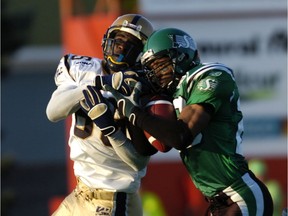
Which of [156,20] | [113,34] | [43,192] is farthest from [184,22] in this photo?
[43,192]

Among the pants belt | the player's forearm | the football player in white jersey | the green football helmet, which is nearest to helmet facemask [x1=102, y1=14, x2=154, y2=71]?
the football player in white jersey

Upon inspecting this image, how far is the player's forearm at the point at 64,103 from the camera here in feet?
19.6

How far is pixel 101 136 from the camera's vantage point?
6082 mm

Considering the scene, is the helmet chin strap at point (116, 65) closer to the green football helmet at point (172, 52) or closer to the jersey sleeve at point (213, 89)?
the green football helmet at point (172, 52)

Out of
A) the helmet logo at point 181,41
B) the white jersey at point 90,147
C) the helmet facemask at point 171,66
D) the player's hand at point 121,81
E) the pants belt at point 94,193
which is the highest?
the helmet logo at point 181,41

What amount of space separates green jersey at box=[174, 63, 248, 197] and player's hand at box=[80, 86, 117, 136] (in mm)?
443

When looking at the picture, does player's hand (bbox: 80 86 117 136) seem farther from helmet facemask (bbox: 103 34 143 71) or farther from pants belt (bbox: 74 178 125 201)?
pants belt (bbox: 74 178 125 201)

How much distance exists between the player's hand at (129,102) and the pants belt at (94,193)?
2.32 ft

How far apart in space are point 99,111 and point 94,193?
2.11ft

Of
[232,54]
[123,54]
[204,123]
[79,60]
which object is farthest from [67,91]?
[232,54]

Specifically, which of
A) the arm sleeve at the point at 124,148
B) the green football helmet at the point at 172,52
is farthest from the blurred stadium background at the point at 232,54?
the green football helmet at the point at 172,52

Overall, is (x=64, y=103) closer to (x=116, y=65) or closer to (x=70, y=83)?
(x=70, y=83)

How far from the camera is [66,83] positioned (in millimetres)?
6203

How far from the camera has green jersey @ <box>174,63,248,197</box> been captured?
538 cm
